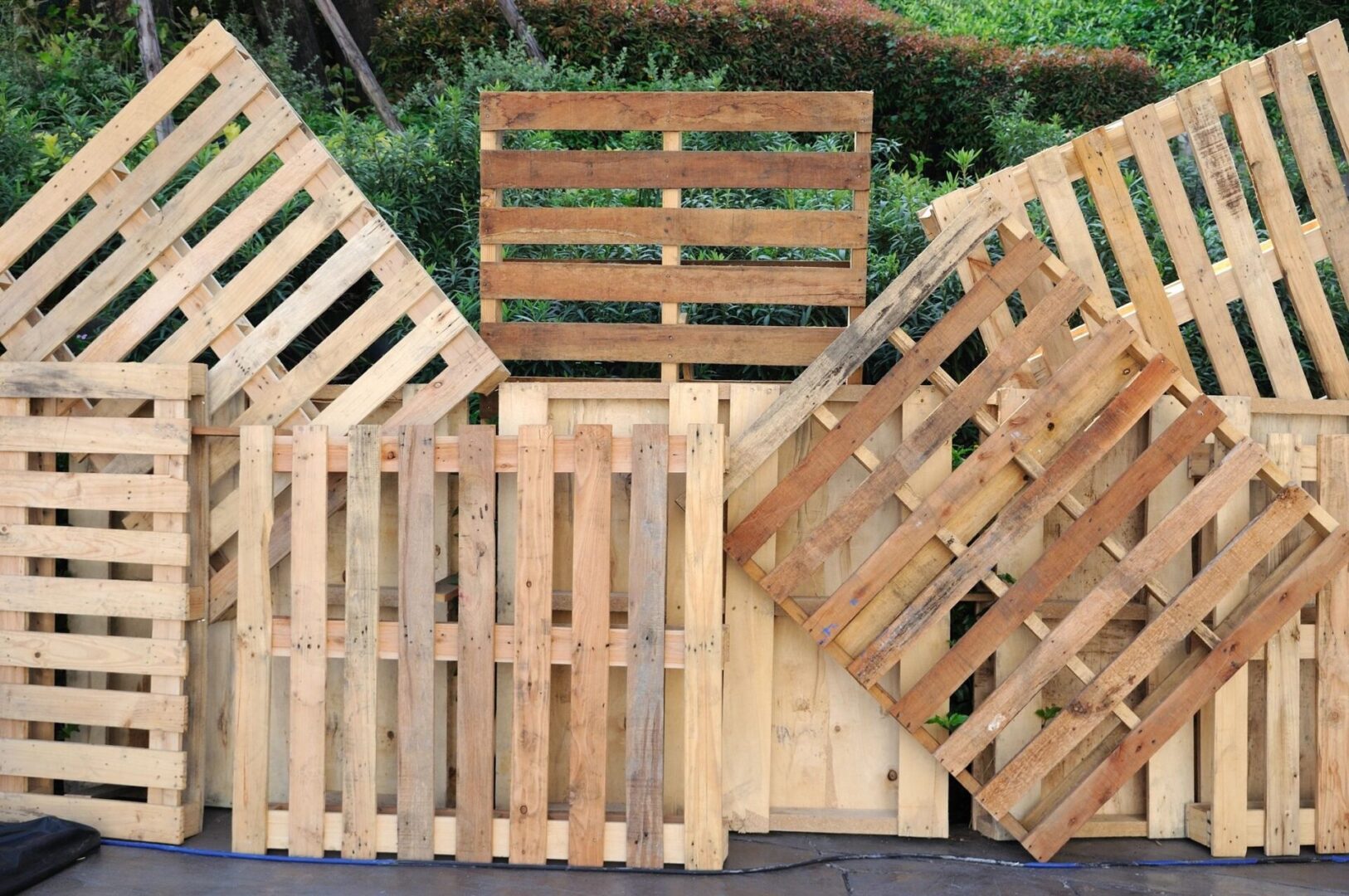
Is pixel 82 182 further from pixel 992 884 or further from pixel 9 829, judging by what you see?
pixel 992 884

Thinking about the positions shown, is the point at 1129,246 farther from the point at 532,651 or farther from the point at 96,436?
the point at 96,436

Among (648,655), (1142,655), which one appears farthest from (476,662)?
(1142,655)

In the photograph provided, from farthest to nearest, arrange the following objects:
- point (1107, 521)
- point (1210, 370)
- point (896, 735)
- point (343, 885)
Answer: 1. point (1210, 370)
2. point (896, 735)
3. point (1107, 521)
4. point (343, 885)

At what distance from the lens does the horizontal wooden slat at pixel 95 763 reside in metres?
4.29

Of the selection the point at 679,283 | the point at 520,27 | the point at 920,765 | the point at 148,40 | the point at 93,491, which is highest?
the point at 520,27

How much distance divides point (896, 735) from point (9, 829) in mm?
3223

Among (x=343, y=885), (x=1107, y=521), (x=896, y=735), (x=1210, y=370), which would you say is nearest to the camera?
(x=343, y=885)

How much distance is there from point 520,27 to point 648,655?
585 cm

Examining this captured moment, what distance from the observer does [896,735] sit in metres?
4.50

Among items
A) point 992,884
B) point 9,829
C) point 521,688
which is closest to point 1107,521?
point 992,884

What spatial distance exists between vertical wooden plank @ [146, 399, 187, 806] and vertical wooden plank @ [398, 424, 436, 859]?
83cm

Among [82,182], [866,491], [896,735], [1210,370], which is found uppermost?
[82,182]

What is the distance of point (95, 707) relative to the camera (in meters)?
4.36

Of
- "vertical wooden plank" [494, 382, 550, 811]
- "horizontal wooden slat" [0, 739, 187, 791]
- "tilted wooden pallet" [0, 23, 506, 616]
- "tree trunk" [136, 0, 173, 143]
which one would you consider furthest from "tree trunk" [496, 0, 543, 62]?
"horizontal wooden slat" [0, 739, 187, 791]
